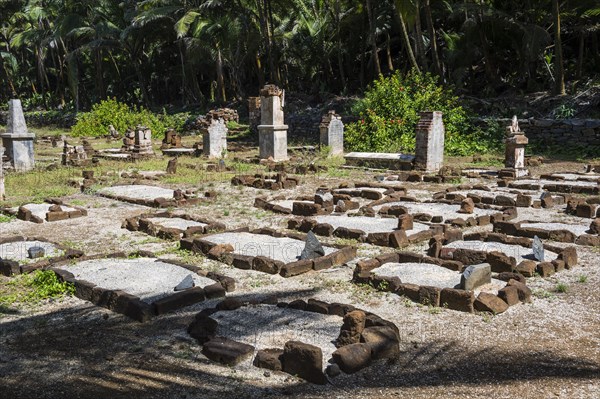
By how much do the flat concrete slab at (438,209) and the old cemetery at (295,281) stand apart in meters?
0.06

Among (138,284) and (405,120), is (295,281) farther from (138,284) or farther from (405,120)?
(405,120)

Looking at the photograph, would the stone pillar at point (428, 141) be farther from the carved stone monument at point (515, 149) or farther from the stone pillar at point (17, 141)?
the stone pillar at point (17, 141)

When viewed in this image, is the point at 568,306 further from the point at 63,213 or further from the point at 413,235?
the point at 63,213

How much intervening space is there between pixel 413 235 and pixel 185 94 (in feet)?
114

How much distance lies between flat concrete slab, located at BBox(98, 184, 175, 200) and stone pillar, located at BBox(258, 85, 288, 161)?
535cm

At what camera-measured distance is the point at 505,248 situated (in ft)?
27.0

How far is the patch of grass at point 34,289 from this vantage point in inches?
261

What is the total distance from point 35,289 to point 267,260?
2533 mm

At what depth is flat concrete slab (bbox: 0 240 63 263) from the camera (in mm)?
8375

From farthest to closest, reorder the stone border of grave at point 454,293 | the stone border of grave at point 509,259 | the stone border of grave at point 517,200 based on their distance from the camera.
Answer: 1. the stone border of grave at point 517,200
2. the stone border of grave at point 509,259
3. the stone border of grave at point 454,293

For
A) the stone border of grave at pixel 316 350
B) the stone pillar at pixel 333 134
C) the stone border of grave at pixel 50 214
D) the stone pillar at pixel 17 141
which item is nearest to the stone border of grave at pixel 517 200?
the stone border of grave at pixel 50 214

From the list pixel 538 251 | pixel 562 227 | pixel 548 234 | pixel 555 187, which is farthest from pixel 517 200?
pixel 538 251

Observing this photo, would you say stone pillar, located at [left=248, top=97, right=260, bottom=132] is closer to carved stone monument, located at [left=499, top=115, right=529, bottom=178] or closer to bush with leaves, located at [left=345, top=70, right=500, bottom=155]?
bush with leaves, located at [left=345, top=70, right=500, bottom=155]

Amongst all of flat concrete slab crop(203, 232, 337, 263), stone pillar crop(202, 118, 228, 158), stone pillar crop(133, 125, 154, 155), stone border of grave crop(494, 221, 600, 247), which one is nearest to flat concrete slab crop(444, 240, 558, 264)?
stone border of grave crop(494, 221, 600, 247)
